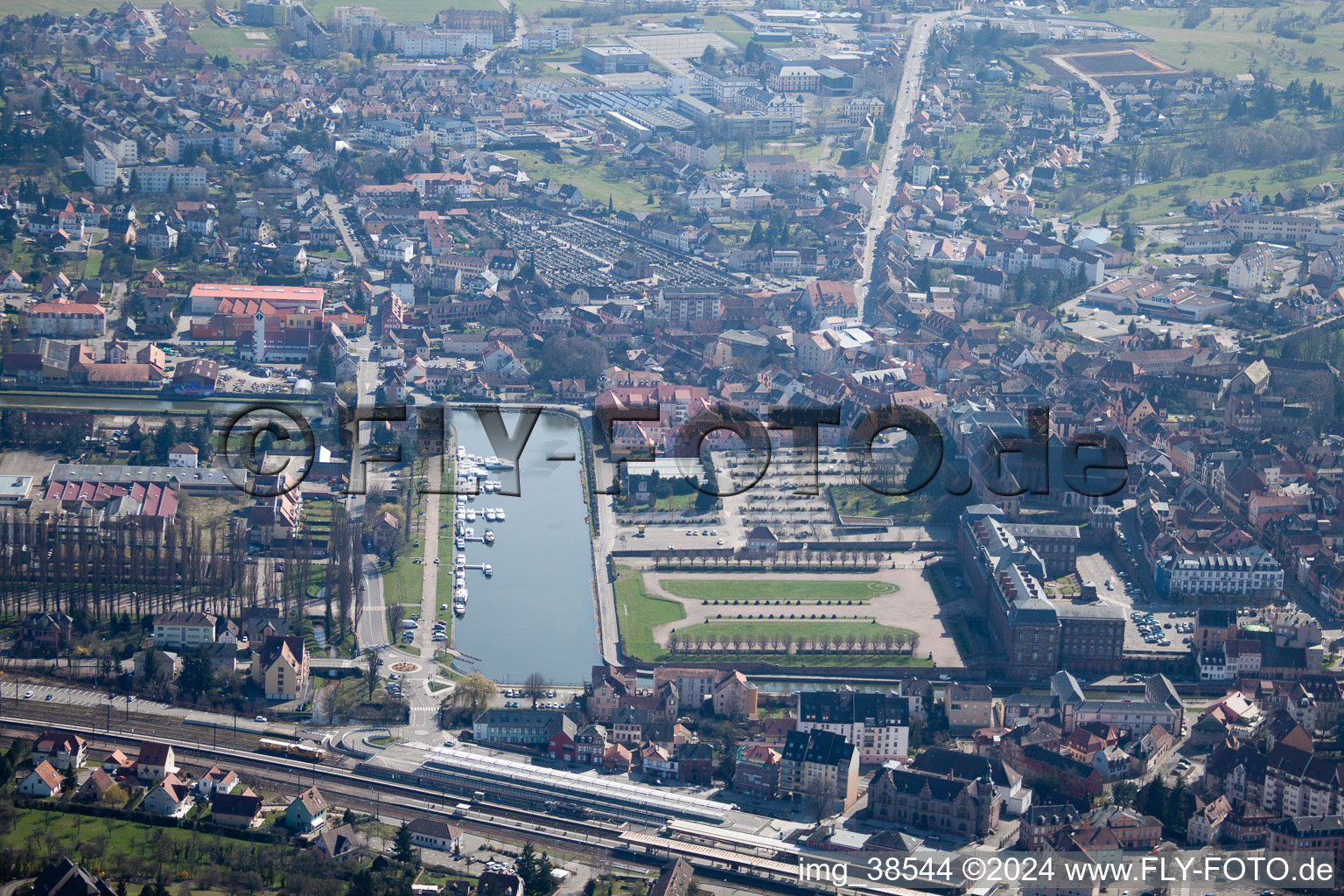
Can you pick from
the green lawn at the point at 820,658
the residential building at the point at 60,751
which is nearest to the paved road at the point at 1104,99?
the green lawn at the point at 820,658

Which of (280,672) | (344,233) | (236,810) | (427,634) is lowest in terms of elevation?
(236,810)

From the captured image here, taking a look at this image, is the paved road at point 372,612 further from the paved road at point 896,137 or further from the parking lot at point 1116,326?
the parking lot at point 1116,326

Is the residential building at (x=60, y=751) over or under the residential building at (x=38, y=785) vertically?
over

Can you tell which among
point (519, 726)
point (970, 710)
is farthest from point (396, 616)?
point (970, 710)

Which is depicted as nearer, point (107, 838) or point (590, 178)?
point (107, 838)

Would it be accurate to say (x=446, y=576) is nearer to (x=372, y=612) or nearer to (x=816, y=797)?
(x=372, y=612)

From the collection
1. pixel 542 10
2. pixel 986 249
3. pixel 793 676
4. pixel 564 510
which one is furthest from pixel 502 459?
pixel 542 10
